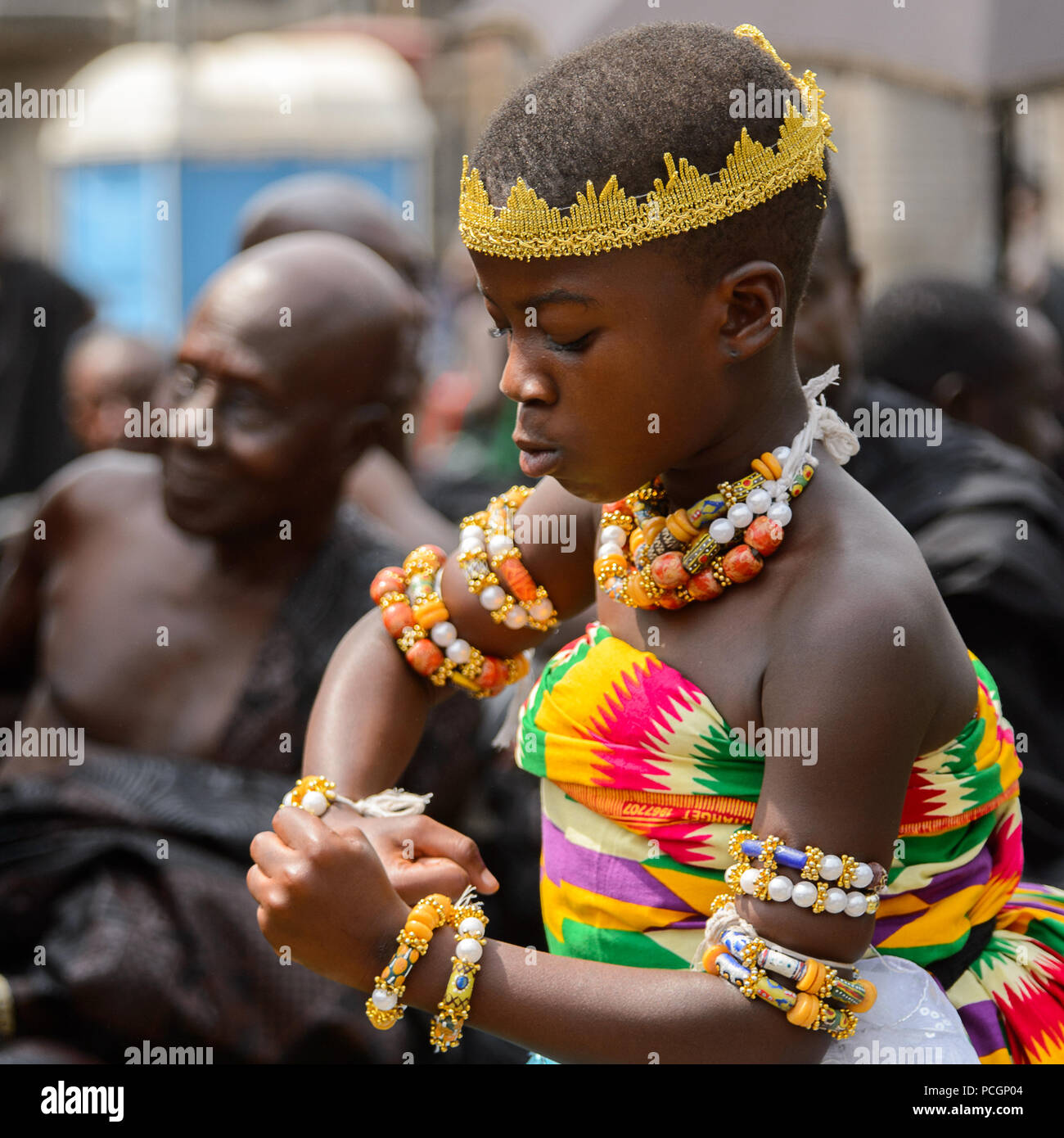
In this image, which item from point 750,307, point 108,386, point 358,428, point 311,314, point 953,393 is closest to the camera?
point 750,307

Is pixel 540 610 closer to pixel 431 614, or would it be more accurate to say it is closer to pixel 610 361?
pixel 431 614

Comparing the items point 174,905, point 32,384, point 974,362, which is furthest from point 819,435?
point 32,384

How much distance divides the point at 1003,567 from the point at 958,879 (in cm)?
153

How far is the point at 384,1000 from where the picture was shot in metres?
1.46

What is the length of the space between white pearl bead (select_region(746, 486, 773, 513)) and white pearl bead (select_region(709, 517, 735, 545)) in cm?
3

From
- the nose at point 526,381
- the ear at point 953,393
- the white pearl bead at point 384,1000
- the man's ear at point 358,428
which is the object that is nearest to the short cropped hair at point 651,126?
the nose at point 526,381

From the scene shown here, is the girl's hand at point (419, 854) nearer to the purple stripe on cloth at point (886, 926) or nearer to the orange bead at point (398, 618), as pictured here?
the orange bead at point (398, 618)

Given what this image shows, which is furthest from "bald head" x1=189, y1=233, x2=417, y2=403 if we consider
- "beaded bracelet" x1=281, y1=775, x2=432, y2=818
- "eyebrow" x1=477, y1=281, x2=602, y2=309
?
"eyebrow" x1=477, y1=281, x2=602, y2=309

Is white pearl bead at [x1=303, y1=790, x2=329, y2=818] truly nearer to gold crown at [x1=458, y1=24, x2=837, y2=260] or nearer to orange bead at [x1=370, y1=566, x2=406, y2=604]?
orange bead at [x1=370, y1=566, x2=406, y2=604]

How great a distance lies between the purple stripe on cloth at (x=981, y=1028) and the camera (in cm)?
169

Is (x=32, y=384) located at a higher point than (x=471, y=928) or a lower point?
higher

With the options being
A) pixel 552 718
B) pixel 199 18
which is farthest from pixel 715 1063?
pixel 199 18

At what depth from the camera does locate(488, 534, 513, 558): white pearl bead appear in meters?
1.77

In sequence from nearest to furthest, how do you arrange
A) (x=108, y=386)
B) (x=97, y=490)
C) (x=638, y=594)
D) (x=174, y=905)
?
(x=638, y=594) → (x=174, y=905) → (x=97, y=490) → (x=108, y=386)
